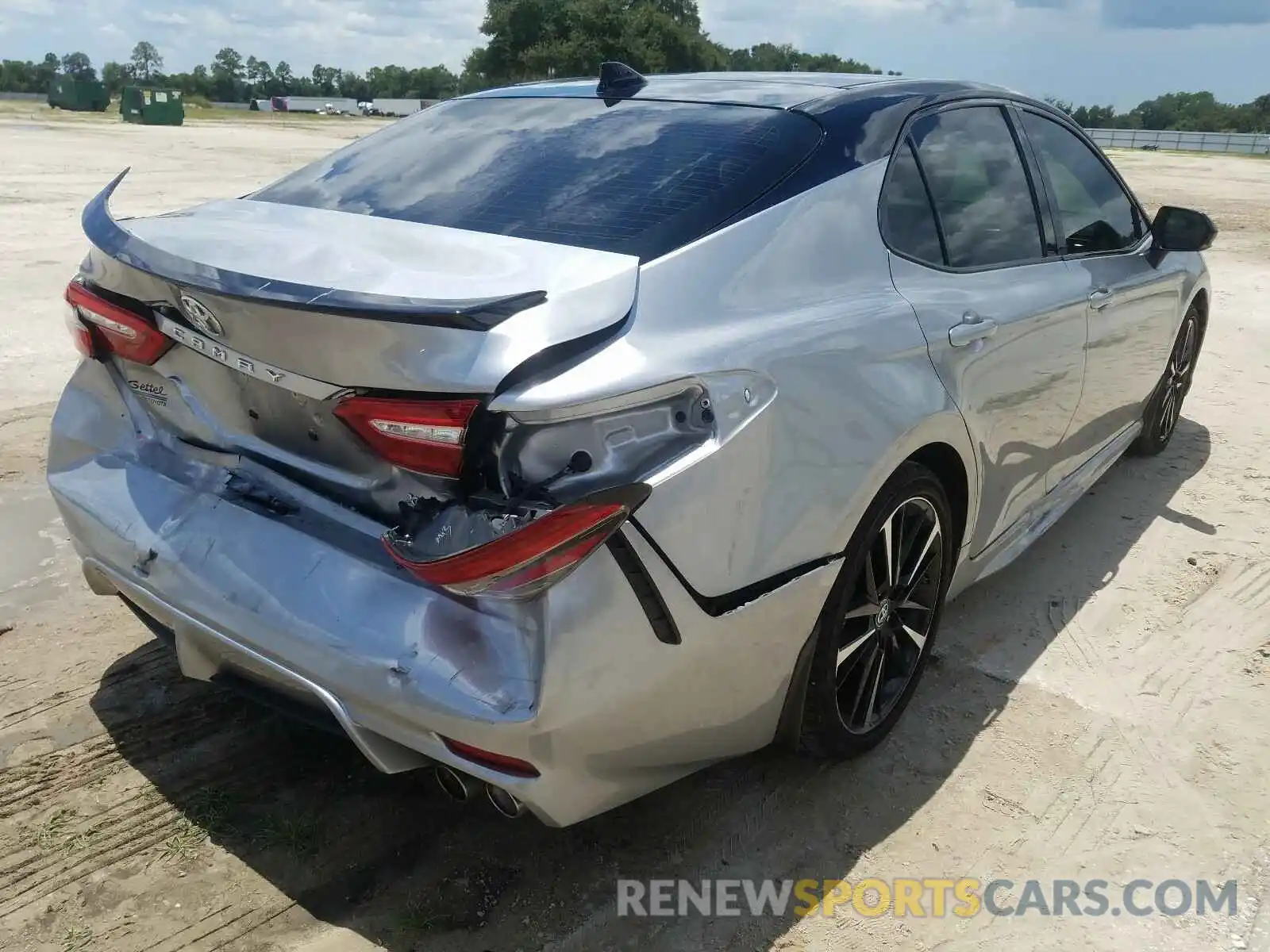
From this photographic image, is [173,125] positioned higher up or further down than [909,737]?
higher up

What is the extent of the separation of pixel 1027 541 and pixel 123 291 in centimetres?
281

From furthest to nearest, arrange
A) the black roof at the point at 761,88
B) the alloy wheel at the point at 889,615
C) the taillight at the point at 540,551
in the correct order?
the black roof at the point at 761,88 → the alloy wheel at the point at 889,615 → the taillight at the point at 540,551

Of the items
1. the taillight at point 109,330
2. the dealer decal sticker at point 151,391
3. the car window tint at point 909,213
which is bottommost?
the dealer decal sticker at point 151,391

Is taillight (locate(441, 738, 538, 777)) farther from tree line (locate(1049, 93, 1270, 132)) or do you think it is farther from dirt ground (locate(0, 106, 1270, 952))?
tree line (locate(1049, 93, 1270, 132))

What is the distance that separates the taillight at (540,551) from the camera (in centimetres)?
175

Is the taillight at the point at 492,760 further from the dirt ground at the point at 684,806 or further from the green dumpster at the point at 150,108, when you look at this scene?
the green dumpster at the point at 150,108

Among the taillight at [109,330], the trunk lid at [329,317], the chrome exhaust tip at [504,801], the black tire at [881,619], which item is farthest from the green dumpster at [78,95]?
the chrome exhaust tip at [504,801]

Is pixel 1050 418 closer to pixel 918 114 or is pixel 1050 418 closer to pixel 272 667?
pixel 918 114

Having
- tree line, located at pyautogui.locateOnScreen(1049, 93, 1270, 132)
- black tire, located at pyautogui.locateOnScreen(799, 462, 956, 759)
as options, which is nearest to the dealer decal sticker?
black tire, located at pyautogui.locateOnScreen(799, 462, 956, 759)

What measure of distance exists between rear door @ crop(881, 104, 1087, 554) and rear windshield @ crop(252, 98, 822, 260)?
1.39 ft

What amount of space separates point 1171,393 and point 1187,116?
3764 inches

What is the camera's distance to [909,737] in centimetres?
291

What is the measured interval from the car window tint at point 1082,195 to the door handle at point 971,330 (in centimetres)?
88

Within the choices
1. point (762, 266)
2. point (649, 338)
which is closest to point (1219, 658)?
point (762, 266)
